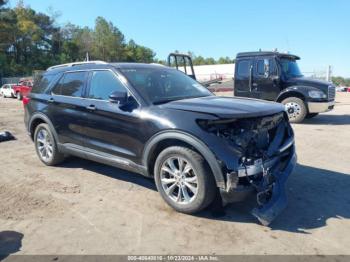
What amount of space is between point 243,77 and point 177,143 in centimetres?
817

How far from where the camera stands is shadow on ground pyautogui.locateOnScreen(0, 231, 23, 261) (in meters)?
3.57

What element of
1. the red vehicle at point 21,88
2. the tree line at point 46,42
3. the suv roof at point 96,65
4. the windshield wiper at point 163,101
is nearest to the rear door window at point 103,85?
the suv roof at point 96,65

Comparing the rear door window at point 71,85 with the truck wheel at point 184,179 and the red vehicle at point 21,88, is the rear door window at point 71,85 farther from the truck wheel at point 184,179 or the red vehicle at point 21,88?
the red vehicle at point 21,88

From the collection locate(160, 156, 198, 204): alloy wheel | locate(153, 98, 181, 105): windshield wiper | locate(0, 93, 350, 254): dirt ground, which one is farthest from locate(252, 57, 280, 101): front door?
locate(160, 156, 198, 204): alloy wheel

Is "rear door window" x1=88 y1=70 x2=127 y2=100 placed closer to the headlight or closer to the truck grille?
the headlight

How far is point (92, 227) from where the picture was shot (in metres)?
4.07

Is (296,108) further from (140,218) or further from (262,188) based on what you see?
(140,218)

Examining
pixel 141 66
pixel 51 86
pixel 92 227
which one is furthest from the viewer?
pixel 51 86

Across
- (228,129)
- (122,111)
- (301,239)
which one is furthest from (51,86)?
(301,239)

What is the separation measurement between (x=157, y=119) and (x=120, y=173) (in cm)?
193

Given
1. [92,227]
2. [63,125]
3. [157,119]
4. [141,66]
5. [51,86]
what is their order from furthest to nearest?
[51,86] < [63,125] < [141,66] < [157,119] < [92,227]

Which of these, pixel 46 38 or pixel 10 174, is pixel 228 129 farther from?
pixel 46 38

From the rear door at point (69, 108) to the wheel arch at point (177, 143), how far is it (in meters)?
1.46

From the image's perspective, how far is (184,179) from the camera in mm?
4285
